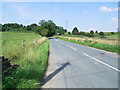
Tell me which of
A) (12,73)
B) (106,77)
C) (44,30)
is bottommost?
(106,77)

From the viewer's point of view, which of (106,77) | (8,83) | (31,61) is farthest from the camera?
(31,61)

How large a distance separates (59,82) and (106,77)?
7.50 ft

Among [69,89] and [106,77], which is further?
[106,77]

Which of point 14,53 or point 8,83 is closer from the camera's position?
point 8,83

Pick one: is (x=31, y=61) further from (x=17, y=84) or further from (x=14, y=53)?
(x=17, y=84)

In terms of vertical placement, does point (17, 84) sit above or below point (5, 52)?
below

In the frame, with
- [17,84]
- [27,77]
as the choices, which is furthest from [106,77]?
[17,84]

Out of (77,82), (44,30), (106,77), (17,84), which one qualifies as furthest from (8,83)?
(44,30)

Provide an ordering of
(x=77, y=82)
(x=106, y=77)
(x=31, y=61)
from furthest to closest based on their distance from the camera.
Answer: (x=31, y=61) → (x=106, y=77) → (x=77, y=82)

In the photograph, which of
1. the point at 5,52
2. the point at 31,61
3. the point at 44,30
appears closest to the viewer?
the point at 31,61

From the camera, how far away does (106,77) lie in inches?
251

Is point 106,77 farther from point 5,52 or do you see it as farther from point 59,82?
point 5,52

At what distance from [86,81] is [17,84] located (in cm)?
275

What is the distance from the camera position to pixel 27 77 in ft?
18.5
